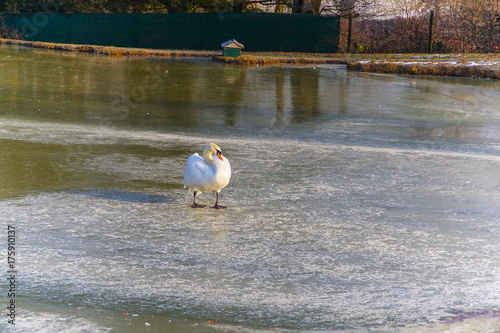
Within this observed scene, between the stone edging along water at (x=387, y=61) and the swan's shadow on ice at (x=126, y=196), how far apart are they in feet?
47.2

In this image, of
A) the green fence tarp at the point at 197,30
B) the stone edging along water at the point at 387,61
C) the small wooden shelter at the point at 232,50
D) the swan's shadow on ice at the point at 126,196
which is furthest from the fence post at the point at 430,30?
the swan's shadow on ice at the point at 126,196

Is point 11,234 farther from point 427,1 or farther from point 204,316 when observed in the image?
point 427,1

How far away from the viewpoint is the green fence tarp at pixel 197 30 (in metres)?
26.3

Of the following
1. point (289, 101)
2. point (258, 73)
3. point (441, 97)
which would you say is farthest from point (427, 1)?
point (289, 101)

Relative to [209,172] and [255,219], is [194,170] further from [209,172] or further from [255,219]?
[255,219]

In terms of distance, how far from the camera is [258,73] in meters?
17.7

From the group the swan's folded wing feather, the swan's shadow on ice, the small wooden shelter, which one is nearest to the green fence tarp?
the small wooden shelter

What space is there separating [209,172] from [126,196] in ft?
3.10

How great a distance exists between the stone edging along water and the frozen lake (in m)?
7.60

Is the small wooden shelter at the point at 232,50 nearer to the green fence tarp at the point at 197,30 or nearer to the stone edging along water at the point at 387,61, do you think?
the stone edging along water at the point at 387,61

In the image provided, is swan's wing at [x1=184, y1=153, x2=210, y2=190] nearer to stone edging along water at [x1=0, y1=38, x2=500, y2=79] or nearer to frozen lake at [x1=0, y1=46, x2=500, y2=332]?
frozen lake at [x1=0, y1=46, x2=500, y2=332]

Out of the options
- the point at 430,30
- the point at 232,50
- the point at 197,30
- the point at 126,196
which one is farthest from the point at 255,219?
the point at 197,30

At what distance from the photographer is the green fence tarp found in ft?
86.2

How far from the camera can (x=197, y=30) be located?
27.8 metres
